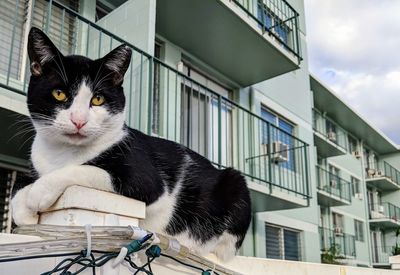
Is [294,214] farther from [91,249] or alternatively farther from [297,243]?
[91,249]

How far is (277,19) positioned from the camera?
8883 mm

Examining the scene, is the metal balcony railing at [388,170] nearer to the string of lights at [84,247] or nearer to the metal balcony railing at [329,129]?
the metal balcony railing at [329,129]

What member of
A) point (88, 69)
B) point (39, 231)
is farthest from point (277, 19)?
point (39, 231)

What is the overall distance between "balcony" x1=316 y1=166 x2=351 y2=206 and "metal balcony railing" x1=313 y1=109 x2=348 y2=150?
1218 mm

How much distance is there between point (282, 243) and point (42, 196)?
849 centimetres

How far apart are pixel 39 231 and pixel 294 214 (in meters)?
9.01

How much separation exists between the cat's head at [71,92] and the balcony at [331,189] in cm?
1190

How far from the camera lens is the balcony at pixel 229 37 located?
635 cm

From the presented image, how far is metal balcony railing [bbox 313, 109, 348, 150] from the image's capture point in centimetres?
1568

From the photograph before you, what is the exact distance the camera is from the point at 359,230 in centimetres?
1795

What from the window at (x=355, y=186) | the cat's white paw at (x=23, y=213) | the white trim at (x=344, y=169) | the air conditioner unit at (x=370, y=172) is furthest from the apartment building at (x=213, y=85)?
the air conditioner unit at (x=370, y=172)

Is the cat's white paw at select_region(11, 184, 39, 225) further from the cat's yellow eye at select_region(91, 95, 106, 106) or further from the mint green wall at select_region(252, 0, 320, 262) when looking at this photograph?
the mint green wall at select_region(252, 0, 320, 262)

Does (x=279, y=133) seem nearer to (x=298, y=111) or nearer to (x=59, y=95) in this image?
(x=298, y=111)

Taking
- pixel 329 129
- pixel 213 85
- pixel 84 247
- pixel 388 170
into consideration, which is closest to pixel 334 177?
pixel 329 129
